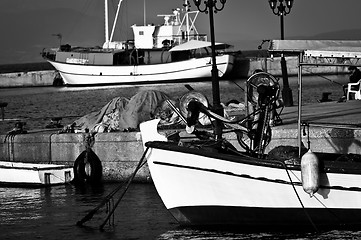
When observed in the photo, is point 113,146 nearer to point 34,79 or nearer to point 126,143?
point 126,143

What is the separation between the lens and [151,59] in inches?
3671

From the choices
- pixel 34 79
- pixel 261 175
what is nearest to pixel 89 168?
pixel 261 175

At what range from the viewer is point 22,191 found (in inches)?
857

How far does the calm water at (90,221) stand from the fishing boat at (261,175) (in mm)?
275

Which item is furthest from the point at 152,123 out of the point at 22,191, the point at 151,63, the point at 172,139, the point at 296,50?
the point at 151,63

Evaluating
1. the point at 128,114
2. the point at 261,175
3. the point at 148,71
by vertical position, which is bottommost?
the point at 148,71

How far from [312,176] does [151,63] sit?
79.1 metres

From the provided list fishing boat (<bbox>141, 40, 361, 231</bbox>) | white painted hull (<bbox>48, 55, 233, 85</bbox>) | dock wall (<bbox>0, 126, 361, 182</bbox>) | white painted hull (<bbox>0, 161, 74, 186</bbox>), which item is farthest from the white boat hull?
white painted hull (<bbox>48, 55, 233, 85</bbox>)

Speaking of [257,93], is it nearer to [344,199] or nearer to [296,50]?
[296,50]

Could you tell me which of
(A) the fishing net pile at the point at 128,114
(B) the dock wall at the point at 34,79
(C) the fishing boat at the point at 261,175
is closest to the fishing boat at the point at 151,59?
(B) the dock wall at the point at 34,79

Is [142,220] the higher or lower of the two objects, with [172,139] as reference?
lower

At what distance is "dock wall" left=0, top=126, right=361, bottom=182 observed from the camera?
18.3 metres

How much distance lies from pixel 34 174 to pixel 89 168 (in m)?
1.33

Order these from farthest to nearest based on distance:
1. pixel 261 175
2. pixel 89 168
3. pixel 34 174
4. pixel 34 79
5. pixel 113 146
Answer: pixel 34 79 < pixel 34 174 < pixel 89 168 < pixel 113 146 < pixel 261 175
